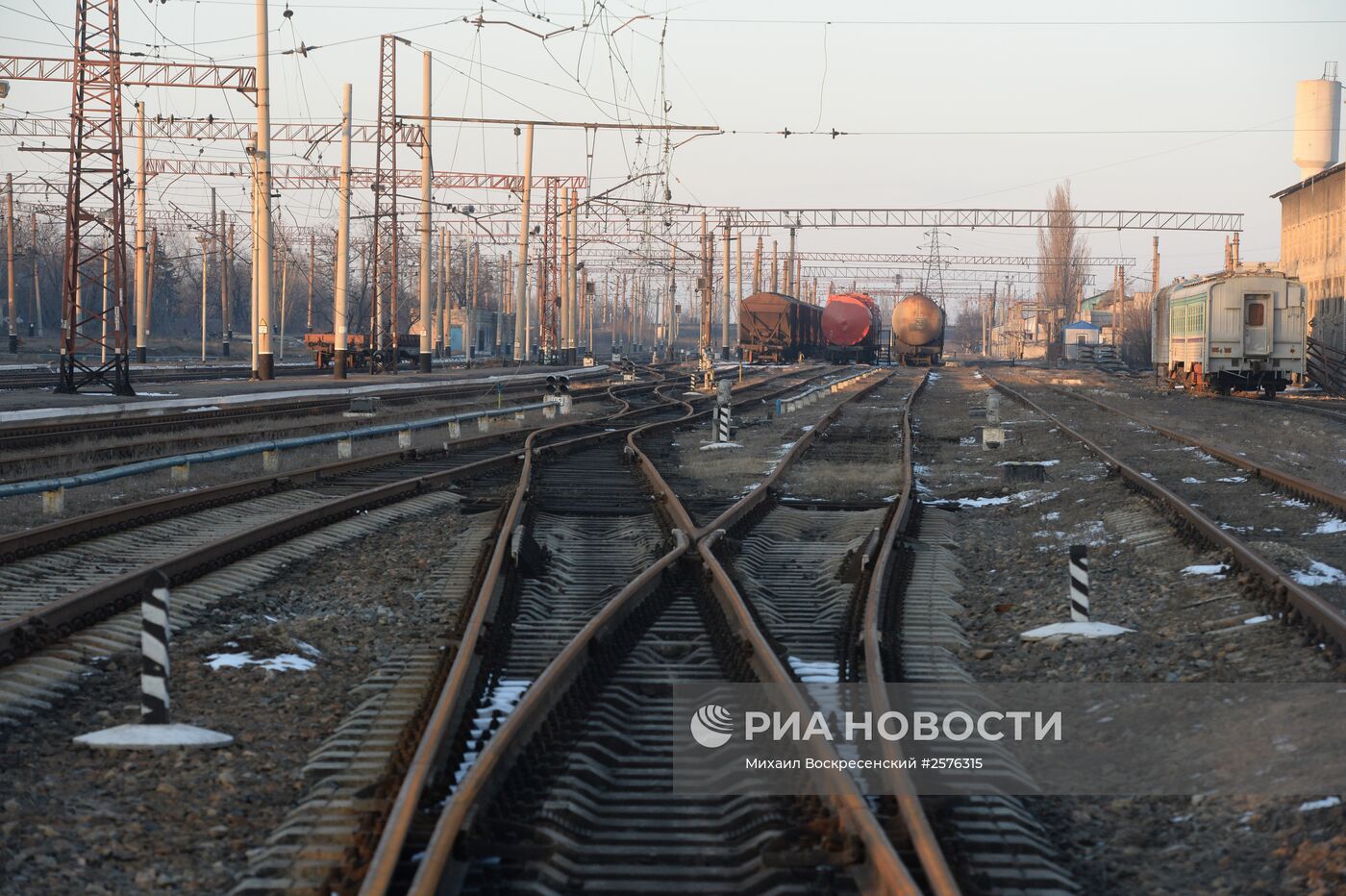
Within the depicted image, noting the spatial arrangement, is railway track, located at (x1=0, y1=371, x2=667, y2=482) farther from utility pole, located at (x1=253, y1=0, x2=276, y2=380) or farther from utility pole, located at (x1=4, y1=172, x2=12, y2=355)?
utility pole, located at (x1=4, y1=172, x2=12, y2=355)

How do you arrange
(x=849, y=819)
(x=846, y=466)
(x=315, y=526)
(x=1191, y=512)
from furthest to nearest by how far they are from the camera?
(x=846, y=466)
(x=315, y=526)
(x=1191, y=512)
(x=849, y=819)

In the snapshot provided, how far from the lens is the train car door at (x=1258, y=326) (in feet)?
125

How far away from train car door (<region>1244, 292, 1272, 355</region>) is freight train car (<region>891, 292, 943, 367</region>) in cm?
3507

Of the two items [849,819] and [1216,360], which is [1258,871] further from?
[1216,360]

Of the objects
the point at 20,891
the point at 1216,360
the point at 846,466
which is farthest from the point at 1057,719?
the point at 1216,360

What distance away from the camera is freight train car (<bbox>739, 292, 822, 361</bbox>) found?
74312mm

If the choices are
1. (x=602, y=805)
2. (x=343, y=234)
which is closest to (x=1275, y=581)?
(x=602, y=805)

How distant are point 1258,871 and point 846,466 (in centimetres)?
1553

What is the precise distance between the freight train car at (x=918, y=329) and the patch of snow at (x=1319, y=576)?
63922 millimetres

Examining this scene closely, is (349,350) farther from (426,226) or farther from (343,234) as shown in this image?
(343,234)

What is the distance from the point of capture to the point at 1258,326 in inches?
1508

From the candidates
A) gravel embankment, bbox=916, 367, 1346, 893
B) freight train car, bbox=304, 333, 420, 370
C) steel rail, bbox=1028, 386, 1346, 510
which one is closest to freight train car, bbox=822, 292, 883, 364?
freight train car, bbox=304, 333, 420, 370

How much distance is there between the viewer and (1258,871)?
507cm

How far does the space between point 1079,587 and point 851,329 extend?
7157 cm
